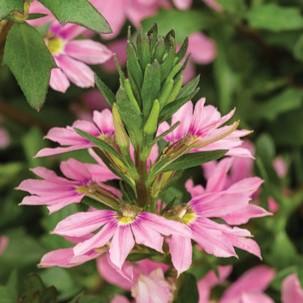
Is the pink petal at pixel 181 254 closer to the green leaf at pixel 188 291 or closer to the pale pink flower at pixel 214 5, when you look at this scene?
the green leaf at pixel 188 291

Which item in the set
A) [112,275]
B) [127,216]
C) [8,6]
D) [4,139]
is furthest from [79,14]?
[4,139]

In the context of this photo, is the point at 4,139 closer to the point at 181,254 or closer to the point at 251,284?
the point at 251,284

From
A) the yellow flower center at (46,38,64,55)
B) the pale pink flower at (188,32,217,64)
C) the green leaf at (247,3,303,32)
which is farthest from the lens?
the pale pink flower at (188,32,217,64)

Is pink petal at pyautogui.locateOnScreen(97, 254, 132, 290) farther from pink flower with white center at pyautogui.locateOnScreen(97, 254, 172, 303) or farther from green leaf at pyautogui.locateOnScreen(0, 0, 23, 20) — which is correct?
green leaf at pyautogui.locateOnScreen(0, 0, 23, 20)

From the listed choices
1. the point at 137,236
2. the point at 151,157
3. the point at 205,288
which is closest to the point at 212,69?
the point at 205,288

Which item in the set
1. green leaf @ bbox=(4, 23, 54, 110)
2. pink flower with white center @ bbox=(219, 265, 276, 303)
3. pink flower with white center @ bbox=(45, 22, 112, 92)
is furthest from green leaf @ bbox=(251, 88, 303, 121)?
green leaf @ bbox=(4, 23, 54, 110)

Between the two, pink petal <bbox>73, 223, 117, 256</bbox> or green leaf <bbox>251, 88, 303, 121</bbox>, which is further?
green leaf <bbox>251, 88, 303, 121</bbox>

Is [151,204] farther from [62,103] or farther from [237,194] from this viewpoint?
[62,103]
